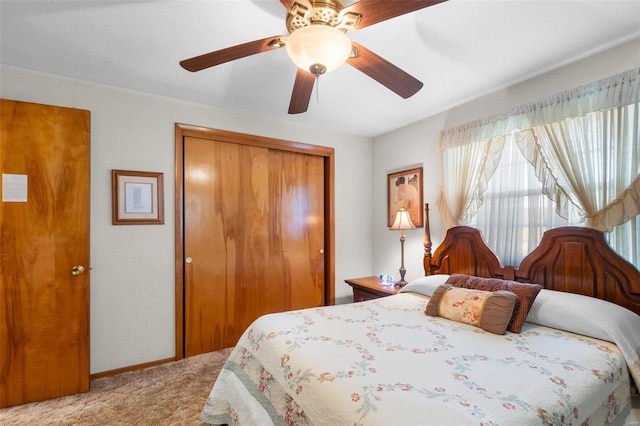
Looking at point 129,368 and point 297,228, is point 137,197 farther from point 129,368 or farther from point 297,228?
point 297,228

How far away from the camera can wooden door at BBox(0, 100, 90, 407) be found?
82.0 inches

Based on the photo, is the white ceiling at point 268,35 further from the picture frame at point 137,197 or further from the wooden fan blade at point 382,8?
the picture frame at point 137,197

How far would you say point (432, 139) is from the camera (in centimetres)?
312

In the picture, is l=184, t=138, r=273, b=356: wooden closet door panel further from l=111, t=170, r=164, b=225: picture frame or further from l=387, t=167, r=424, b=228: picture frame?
l=387, t=167, r=424, b=228: picture frame

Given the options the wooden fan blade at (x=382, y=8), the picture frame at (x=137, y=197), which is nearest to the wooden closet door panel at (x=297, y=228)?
the picture frame at (x=137, y=197)

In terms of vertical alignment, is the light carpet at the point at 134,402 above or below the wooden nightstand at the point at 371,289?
below

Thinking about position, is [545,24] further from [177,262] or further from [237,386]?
[177,262]

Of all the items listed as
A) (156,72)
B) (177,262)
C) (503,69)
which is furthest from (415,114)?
(177,262)

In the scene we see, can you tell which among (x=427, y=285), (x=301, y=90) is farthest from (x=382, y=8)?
(x=427, y=285)

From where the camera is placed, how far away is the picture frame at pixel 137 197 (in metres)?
2.51

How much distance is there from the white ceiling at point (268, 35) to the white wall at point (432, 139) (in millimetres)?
83

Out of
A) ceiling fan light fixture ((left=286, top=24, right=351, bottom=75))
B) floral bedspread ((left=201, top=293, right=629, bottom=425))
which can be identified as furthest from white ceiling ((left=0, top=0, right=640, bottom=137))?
floral bedspread ((left=201, top=293, right=629, bottom=425))

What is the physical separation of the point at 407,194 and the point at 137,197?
2.66 metres

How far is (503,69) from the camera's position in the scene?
2.23 metres
